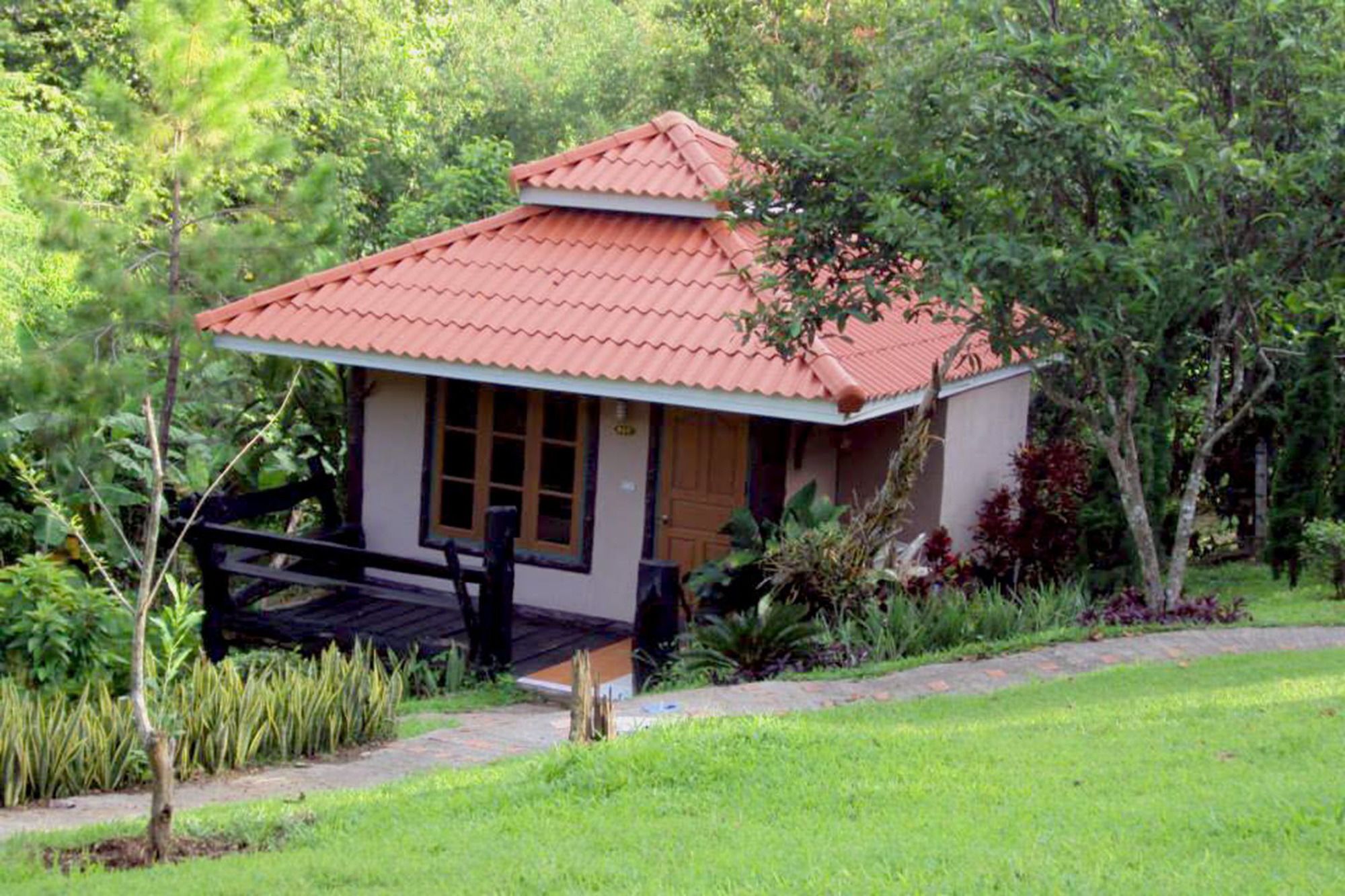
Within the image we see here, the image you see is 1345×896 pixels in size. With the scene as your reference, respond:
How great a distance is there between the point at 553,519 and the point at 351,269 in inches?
121

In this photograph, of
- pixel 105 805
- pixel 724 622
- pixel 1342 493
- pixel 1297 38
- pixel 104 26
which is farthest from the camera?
pixel 104 26

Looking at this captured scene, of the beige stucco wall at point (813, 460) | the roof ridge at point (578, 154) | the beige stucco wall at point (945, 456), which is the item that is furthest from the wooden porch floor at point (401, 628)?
the roof ridge at point (578, 154)

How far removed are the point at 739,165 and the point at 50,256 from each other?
712 cm

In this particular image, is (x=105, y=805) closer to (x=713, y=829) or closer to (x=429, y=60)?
(x=713, y=829)

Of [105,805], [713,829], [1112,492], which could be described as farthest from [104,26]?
[713,829]

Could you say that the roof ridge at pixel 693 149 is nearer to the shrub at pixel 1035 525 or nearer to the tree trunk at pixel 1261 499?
the shrub at pixel 1035 525

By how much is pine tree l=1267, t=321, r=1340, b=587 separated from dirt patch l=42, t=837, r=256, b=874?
11.8 metres

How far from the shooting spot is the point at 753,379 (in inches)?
471

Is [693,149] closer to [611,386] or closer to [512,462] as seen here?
[611,386]

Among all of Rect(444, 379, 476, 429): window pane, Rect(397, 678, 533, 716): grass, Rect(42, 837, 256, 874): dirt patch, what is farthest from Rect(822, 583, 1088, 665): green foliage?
Rect(42, 837, 256, 874): dirt patch

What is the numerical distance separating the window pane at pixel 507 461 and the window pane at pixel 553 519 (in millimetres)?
298

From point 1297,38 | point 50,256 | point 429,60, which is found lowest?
point 50,256

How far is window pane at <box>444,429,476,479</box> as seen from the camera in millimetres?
14297

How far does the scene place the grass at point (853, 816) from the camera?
216 inches
